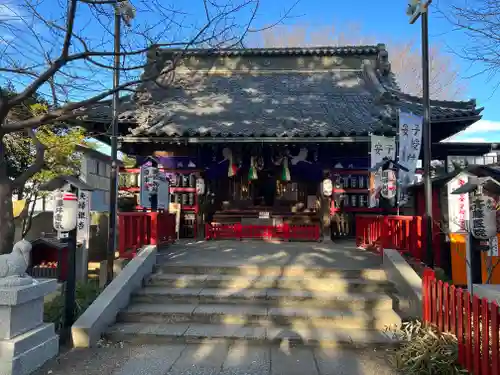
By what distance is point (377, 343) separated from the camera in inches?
200

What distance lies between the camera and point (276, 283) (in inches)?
261

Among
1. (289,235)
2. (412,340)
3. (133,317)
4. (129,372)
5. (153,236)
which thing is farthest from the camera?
(289,235)

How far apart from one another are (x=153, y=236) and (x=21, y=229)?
24.5 feet

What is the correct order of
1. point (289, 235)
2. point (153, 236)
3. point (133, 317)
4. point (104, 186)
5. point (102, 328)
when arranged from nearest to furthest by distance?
point (102, 328)
point (133, 317)
point (153, 236)
point (104, 186)
point (289, 235)

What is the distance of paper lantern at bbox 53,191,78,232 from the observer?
5703mm

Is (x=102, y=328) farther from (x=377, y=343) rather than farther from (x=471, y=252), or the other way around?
(x=471, y=252)

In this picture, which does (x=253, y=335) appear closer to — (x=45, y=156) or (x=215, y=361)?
(x=215, y=361)

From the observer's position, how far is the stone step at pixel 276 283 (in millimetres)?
6449

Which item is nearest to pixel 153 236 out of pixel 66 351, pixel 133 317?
pixel 133 317

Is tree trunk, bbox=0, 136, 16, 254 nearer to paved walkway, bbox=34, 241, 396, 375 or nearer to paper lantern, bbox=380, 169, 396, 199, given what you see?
paved walkway, bbox=34, 241, 396, 375

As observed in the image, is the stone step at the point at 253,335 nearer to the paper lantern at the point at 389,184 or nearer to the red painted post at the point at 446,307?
the red painted post at the point at 446,307

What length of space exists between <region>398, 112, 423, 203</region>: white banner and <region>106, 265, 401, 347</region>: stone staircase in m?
3.23

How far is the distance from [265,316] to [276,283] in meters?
0.98

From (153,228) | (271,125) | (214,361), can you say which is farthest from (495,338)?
(271,125)
